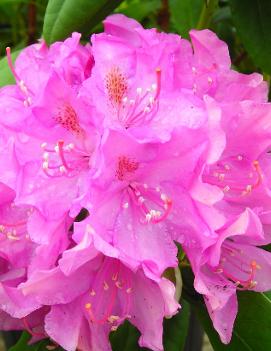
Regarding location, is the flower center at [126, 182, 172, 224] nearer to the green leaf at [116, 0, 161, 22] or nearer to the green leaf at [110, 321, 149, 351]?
the green leaf at [110, 321, 149, 351]

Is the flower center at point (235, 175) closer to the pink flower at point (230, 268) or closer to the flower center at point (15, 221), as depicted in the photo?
the pink flower at point (230, 268)

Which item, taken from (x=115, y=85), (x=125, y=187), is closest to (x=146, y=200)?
(x=125, y=187)

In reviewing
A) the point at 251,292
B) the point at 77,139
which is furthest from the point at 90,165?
the point at 251,292

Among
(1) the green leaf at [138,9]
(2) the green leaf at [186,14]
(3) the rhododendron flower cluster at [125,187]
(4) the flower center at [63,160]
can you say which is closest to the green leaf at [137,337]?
(3) the rhododendron flower cluster at [125,187]

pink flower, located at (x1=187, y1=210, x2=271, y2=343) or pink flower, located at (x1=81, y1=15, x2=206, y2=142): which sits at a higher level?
pink flower, located at (x1=81, y1=15, x2=206, y2=142)

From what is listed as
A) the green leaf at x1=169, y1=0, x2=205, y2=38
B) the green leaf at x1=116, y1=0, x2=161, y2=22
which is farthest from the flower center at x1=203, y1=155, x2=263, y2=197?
the green leaf at x1=116, y1=0, x2=161, y2=22

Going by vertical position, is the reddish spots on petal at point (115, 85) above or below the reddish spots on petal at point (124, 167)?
above

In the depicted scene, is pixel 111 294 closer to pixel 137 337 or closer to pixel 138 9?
pixel 137 337

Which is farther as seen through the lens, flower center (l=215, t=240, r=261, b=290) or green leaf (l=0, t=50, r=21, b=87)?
green leaf (l=0, t=50, r=21, b=87)
